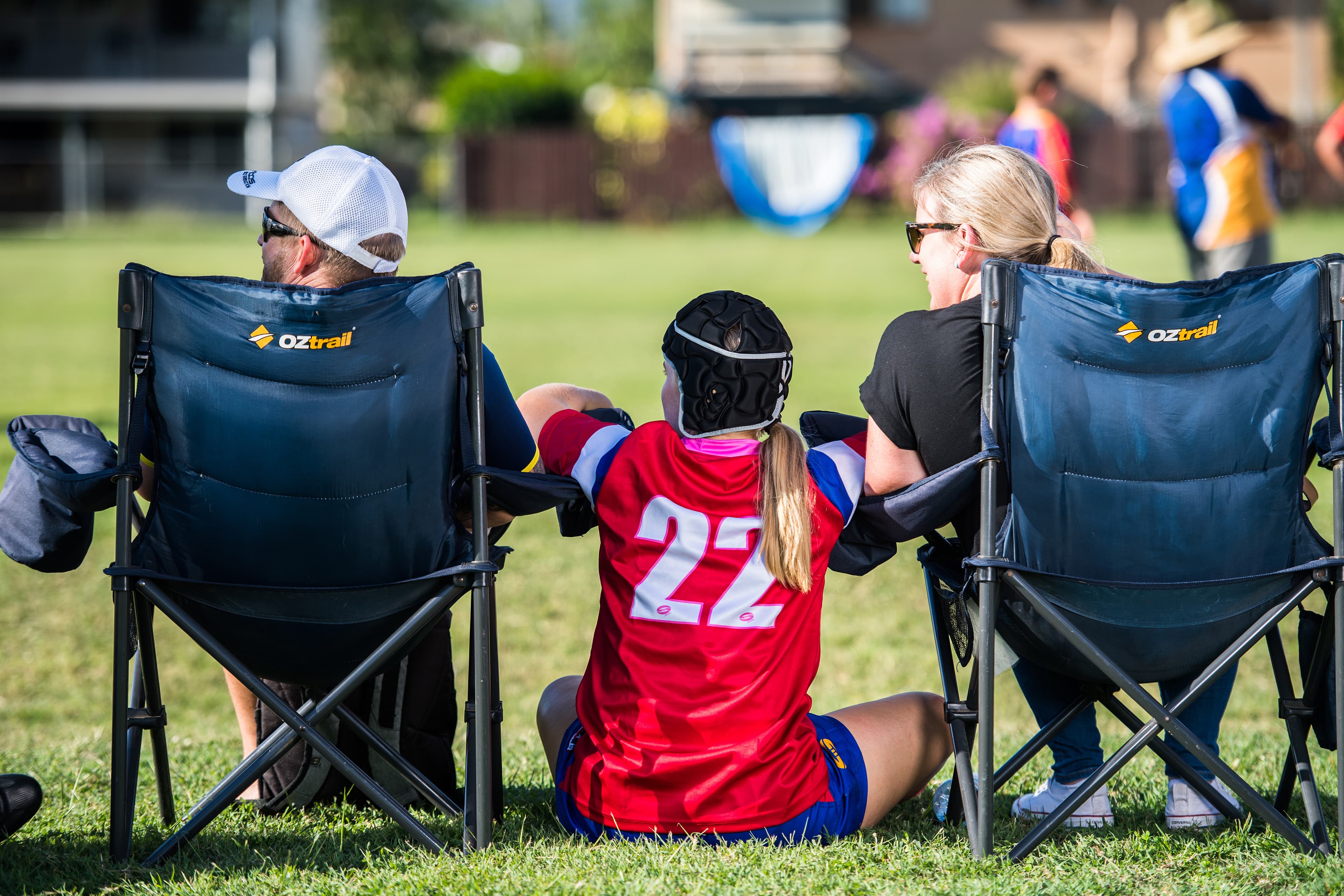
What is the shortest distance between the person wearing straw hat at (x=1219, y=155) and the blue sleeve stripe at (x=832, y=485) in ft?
19.7

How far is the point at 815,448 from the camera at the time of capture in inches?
111

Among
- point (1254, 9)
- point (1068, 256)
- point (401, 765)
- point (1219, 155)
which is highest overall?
point (1254, 9)

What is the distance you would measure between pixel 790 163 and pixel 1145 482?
29.3 metres

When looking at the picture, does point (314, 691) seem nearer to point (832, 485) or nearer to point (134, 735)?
point (134, 735)

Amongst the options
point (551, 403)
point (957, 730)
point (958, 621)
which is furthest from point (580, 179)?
point (957, 730)

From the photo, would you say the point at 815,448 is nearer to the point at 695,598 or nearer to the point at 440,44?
the point at 695,598

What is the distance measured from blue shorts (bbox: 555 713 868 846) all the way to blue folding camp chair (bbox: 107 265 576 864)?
172 millimetres

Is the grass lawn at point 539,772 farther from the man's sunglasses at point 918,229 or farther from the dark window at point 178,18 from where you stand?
the dark window at point 178,18

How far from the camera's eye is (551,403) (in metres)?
3.09

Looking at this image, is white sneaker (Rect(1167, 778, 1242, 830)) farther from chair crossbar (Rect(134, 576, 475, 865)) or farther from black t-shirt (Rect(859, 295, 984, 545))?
chair crossbar (Rect(134, 576, 475, 865))


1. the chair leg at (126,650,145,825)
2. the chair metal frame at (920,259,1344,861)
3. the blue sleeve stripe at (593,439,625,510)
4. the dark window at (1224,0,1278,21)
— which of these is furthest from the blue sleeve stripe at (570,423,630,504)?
the dark window at (1224,0,1278,21)

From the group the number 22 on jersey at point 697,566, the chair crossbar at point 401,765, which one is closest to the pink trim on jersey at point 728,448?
the number 22 on jersey at point 697,566

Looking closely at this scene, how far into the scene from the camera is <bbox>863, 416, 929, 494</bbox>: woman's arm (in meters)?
2.80

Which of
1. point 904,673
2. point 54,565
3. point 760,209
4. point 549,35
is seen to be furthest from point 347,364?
point 549,35
